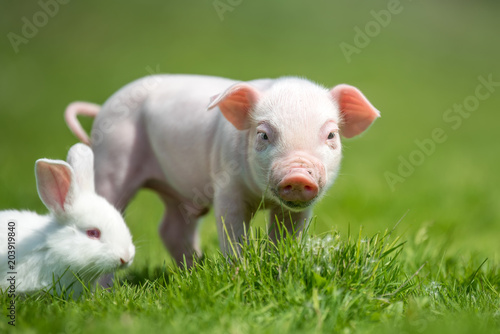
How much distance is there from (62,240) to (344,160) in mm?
6622

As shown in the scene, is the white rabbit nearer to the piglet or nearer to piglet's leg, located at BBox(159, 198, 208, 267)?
the piglet

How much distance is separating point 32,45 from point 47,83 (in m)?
2.51

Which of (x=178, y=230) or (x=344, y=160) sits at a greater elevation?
(x=178, y=230)

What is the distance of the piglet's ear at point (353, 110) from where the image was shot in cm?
383

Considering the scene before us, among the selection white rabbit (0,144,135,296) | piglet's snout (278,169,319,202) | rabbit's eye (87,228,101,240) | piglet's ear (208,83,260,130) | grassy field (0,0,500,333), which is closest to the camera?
grassy field (0,0,500,333)

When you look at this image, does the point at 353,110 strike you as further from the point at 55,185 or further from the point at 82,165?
the point at 55,185

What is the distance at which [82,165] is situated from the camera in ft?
11.6

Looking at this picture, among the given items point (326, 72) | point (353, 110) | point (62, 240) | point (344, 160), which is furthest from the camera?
point (326, 72)

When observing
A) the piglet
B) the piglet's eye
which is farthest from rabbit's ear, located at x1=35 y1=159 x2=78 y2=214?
the piglet's eye

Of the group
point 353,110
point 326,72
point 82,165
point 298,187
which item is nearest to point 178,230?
point 82,165

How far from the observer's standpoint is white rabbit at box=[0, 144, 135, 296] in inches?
129

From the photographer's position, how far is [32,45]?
15.8 metres

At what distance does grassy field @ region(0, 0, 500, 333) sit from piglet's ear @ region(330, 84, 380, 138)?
0.73m

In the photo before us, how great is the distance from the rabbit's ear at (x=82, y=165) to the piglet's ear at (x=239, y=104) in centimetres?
81
